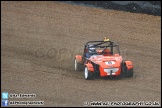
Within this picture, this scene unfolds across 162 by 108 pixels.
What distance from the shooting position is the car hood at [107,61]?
14820mm

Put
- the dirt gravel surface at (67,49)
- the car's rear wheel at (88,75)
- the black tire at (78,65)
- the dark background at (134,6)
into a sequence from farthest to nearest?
the dark background at (134,6)
the black tire at (78,65)
the car's rear wheel at (88,75)
the dirt gravel surface at (67,49)

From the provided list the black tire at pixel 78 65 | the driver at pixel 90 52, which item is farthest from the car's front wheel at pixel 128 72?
the black tire at pixel 78 65

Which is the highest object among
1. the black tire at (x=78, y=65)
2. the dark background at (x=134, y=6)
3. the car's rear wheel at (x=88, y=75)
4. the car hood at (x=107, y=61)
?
the dark background at (x=134, y=6)

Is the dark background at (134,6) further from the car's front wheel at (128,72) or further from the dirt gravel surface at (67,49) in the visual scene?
the car's front wheel at (128,72)

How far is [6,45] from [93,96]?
6.03 m

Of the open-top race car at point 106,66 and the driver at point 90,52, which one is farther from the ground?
the driver at point 90,52

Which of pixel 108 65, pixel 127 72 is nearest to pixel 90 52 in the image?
pixel 108 65

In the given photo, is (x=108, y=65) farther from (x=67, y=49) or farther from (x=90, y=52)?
(x=67, y=49)

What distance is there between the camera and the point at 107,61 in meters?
15.0

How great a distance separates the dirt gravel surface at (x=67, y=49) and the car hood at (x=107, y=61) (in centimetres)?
45

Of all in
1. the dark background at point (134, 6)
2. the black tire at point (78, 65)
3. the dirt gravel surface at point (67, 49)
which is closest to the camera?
the dirt gravel surface at point (67, 49)

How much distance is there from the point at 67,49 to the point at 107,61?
12.1ft

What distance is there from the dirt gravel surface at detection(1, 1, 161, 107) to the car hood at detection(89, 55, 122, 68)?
45 cm

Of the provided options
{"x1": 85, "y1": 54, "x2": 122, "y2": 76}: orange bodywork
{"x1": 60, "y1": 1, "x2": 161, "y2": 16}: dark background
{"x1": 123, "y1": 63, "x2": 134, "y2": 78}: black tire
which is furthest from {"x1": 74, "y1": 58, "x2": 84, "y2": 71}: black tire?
{"x1": 60, "y1": 1, "x2": 161, "y2": 16}: dark background
